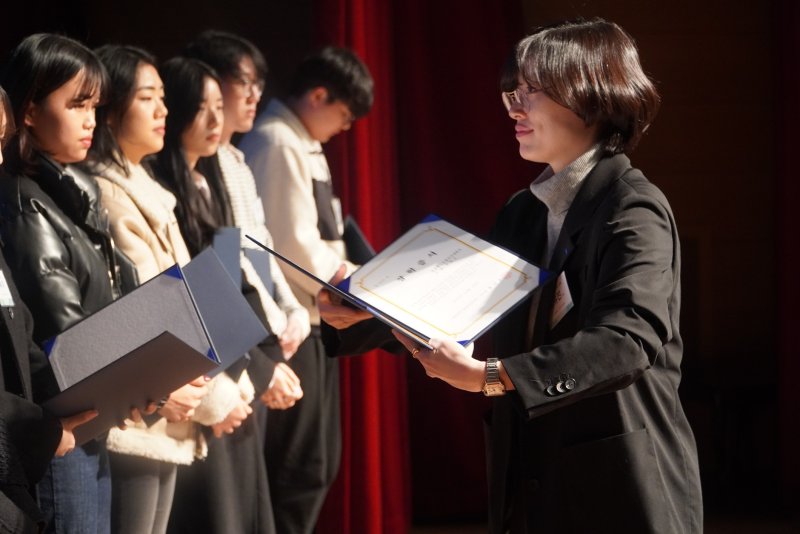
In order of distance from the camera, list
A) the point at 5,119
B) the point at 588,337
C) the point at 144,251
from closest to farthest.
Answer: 1. the point at 588,337
2. the point at 5,119
3. the point at 144,251

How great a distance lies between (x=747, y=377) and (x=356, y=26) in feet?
6.66

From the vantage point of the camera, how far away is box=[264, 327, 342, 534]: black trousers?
120 inches

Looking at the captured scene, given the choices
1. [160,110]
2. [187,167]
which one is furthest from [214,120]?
[160,110]

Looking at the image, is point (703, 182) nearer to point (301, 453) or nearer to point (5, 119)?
point (301, 453)

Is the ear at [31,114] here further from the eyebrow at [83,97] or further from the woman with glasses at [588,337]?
the woman with glasses at [588,337]

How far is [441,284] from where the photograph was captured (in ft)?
5.58

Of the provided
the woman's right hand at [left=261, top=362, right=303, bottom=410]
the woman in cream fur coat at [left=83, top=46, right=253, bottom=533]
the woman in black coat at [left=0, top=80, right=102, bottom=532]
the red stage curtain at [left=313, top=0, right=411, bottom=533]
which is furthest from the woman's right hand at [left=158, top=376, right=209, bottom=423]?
the red stage curtain at [left=313, top=0, right=411, bottom=533]

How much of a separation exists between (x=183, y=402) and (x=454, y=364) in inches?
31.5

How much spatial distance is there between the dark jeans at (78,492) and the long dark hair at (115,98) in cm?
66

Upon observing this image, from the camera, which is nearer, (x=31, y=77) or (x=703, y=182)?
(x=31, y=77)

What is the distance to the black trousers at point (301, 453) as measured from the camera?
3053mm

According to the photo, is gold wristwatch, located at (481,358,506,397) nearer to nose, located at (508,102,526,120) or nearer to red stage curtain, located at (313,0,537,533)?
nose, located at (508,102,526,120)

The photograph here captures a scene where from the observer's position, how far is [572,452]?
1.57 m

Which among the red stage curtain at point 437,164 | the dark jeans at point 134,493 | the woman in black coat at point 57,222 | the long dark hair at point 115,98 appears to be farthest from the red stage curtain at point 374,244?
the woman in black coat at point 57,222
